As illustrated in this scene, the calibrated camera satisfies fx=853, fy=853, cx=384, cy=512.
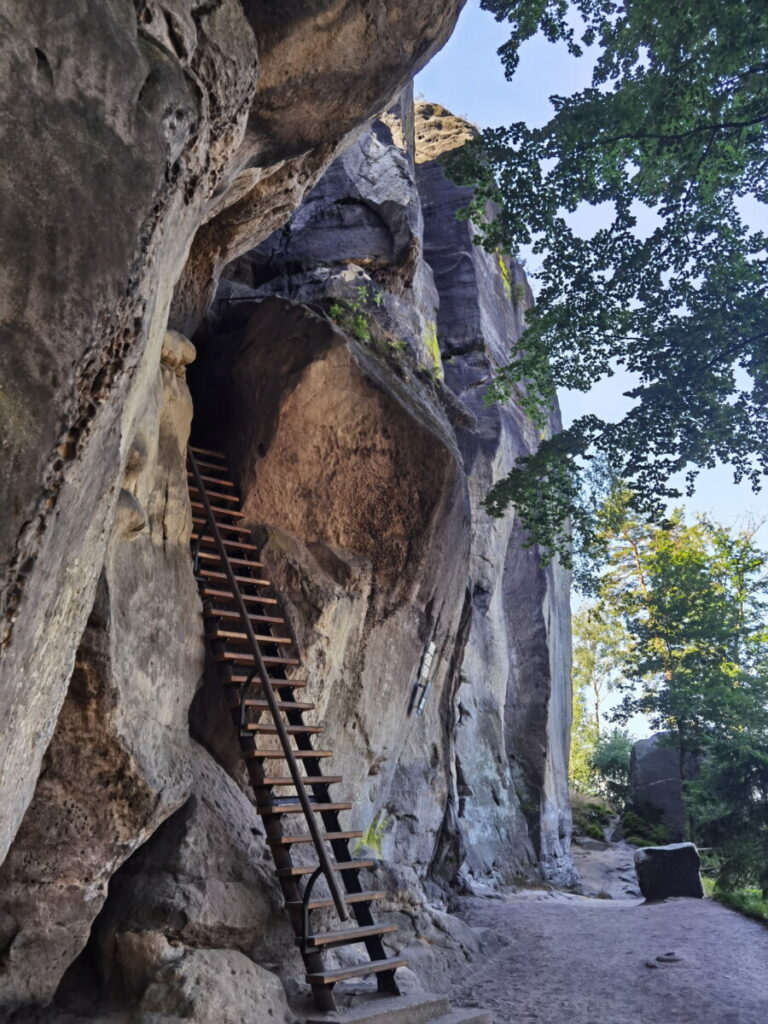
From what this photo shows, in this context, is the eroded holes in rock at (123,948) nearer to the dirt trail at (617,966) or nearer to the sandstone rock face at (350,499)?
the sandstone rock face at (350,499)

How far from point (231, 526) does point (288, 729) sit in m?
2.05

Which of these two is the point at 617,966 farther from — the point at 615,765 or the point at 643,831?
the point at 615,765

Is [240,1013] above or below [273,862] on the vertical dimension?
below

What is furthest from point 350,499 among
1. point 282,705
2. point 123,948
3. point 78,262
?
point 78,262

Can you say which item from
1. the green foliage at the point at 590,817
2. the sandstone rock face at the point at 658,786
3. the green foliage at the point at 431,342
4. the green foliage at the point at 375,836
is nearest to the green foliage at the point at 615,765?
the green foliage at the point at 590,817

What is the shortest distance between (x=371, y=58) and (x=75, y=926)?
7.07 meters

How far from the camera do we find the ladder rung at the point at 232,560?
760 centimetres

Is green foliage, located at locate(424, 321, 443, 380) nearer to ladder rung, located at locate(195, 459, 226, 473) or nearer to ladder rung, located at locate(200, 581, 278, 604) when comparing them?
ladder rung, located at locate(195, 459, 226, 473)

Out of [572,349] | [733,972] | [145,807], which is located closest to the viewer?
[145,807]

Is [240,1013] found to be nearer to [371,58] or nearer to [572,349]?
[371,58]

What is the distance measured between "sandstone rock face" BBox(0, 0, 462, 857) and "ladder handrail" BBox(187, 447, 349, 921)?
2.05 meters

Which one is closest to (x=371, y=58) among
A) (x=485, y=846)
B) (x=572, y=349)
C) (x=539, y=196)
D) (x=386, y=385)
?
(x=386, y=385)

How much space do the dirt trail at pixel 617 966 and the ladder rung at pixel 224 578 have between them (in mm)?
3873

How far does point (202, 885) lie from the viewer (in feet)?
18.9
